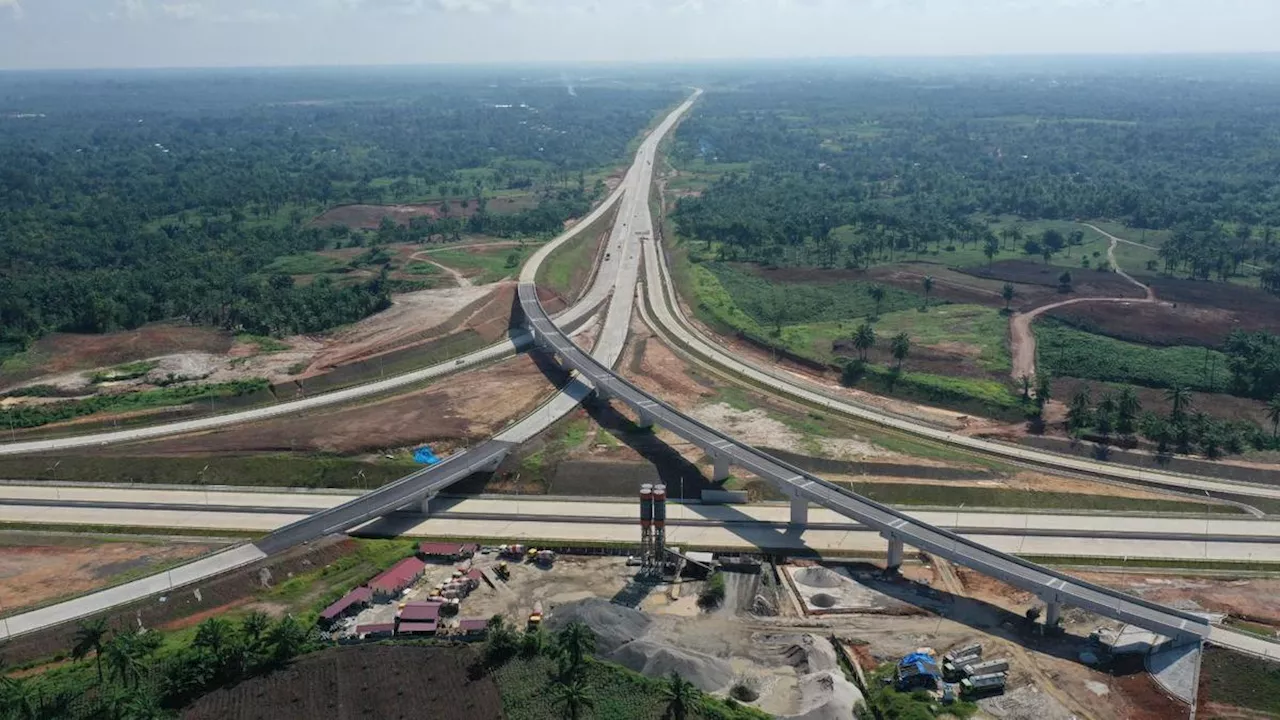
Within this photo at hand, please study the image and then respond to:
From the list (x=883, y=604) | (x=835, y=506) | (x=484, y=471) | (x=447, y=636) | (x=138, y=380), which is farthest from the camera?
(x=138, y=380)

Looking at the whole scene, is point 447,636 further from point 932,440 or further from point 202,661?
point 932,440

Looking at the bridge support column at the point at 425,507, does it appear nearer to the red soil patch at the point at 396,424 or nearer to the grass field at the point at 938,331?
the red soil patch at the point at 396,424

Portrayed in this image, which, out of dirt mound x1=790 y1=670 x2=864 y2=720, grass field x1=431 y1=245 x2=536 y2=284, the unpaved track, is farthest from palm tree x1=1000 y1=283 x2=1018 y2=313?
dirt mound x1=790 y1=670 x2=864 y2=720

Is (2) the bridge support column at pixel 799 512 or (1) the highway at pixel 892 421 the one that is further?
(1) the highway at pixel 892 421

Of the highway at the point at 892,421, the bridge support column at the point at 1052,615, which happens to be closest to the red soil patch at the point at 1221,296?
the highway at the point at 892,421

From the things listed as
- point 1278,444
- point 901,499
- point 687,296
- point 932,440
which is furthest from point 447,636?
point 687,296

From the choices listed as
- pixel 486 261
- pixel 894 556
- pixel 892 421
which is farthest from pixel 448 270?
pixel 894 556

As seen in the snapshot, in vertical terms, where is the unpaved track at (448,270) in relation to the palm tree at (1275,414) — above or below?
above
